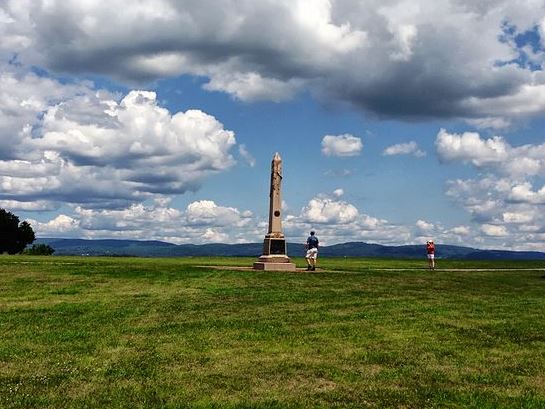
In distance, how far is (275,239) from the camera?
126 ft

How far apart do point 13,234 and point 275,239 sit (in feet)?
227

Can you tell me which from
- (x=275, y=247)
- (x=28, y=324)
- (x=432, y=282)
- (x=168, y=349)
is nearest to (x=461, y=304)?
(x=432, y=282)

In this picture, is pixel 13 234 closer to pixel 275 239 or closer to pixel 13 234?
pixel 13 234

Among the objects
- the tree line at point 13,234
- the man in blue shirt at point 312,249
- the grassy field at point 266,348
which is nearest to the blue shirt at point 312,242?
the man in blue shirt at point 312,249

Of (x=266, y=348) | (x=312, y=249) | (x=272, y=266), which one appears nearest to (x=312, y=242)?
(x=312, y=249)

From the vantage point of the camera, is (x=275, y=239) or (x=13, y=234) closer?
(x=275, y=239)

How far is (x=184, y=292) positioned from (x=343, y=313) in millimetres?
7860

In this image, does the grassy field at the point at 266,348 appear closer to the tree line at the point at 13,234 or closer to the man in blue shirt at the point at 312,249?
the man in blue shirt at the point at 312,249

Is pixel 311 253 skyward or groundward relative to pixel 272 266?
skyward

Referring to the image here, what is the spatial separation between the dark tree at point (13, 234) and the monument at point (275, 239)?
6762cm

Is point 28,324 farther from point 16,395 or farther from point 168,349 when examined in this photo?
point 16,395

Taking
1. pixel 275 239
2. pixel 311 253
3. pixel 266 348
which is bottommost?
pixel 266 348

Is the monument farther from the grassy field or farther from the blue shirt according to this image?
the grassy field

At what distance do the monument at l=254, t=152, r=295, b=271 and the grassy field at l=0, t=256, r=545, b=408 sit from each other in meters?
13.5
